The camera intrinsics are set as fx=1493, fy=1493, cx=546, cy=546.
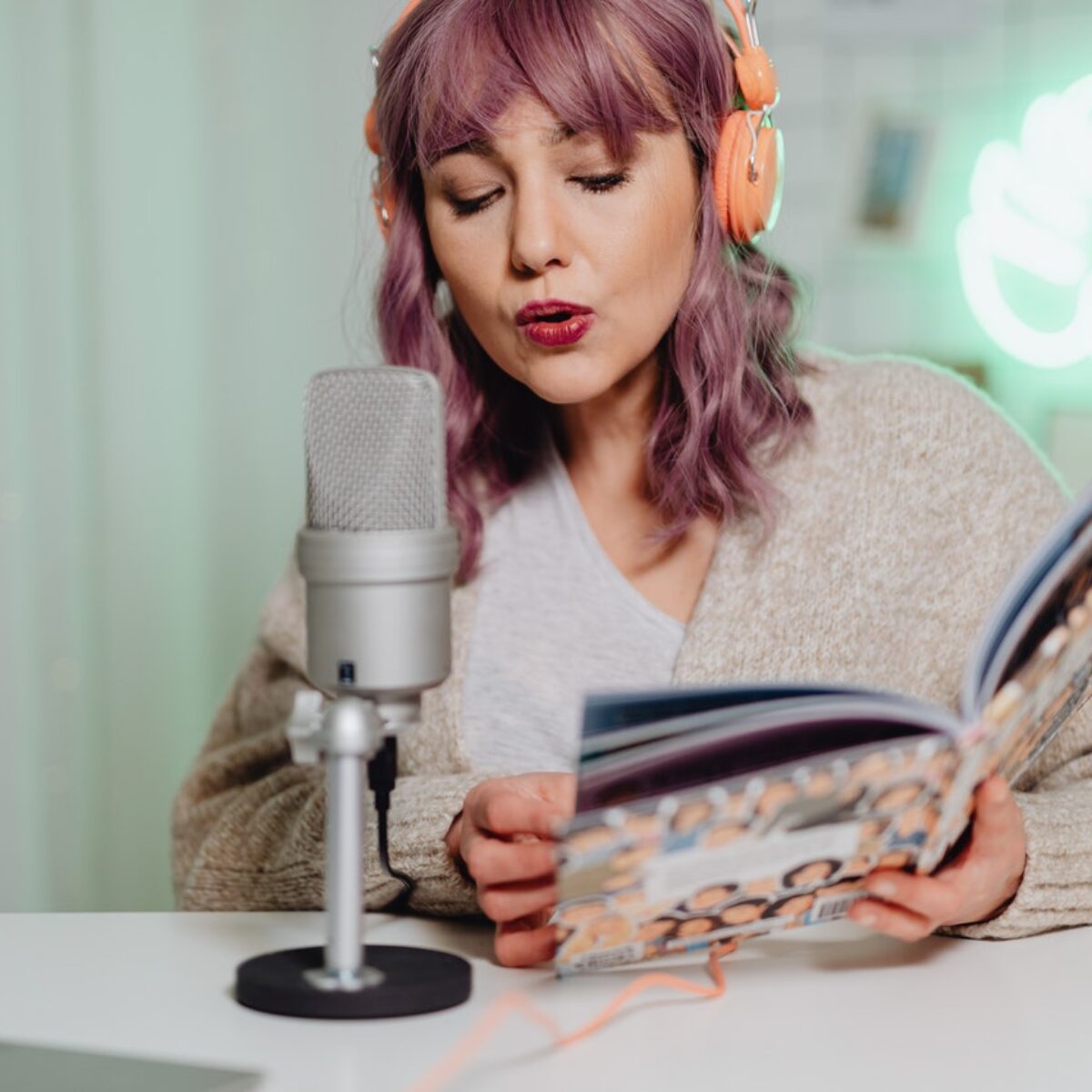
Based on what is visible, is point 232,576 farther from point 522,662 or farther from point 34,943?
point 34,943

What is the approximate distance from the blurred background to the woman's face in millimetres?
849

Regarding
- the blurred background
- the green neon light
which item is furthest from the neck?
the green neon light

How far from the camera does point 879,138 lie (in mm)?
2455

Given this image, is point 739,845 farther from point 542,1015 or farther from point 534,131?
point 534,131

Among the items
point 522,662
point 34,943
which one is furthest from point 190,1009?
point 522,662

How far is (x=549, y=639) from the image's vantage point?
1.27 m

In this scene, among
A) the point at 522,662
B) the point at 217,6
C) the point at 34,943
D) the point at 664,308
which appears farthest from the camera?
the point at 217,6

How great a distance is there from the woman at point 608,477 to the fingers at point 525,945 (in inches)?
0.4

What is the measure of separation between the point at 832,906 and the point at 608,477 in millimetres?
593

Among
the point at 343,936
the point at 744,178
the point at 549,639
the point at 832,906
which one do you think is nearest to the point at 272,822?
the point at 549,639

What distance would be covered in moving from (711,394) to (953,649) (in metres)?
0.29

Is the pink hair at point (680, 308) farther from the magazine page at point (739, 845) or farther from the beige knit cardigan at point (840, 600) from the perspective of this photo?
the magazine page at point (739, 845)

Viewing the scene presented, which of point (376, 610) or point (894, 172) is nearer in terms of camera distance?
point (376, 610)

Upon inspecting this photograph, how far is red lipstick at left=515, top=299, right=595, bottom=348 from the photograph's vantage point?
3.58 ft
